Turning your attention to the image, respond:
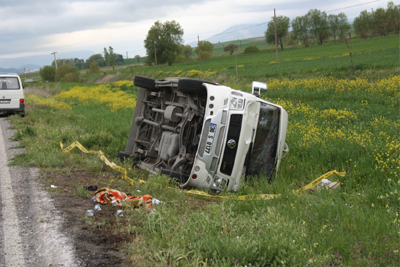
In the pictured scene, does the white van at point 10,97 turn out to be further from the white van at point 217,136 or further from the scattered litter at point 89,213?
the scattered litter at point 89,213

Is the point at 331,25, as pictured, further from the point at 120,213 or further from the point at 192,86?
the point at 120,213

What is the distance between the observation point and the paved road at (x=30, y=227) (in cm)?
336

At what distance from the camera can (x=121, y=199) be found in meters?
5.03

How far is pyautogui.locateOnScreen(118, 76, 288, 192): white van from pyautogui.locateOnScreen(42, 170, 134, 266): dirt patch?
1.63 m

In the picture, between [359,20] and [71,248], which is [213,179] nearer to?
[71,248]

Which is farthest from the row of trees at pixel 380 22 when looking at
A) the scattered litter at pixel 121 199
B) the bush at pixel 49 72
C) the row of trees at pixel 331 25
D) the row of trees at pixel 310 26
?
the scattered litter at pixel 121 199

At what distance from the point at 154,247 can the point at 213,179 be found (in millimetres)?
2425

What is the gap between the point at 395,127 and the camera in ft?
27.5

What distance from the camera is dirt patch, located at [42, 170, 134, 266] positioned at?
11.3 feet

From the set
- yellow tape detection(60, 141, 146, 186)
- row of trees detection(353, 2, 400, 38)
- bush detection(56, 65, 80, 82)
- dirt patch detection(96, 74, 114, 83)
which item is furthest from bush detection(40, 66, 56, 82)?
yellow tape detection(60, 141, 146, 186)

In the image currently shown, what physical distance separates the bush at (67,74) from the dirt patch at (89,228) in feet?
232

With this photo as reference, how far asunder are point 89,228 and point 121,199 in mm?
1018

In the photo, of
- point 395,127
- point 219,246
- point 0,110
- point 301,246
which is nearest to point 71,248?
point 219,246

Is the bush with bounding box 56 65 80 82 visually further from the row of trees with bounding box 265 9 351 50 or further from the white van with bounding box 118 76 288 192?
the white van with bounding box 118 76 288 192
